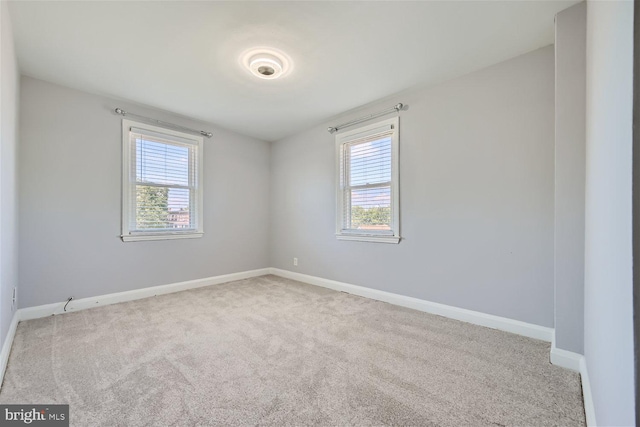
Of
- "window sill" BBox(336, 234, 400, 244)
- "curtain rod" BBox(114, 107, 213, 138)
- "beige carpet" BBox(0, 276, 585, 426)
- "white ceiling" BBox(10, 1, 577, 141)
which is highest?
"white ceiling" BBox(10, 1, 577, 141)

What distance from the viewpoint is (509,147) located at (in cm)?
241

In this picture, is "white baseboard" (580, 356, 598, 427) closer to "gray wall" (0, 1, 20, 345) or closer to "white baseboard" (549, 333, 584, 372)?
"white baseboard" (549, 333, 584, 372)

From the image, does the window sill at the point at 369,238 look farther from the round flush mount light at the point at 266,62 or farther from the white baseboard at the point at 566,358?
the round flush mount light at the point at 266,62

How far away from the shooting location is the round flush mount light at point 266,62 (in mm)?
2299

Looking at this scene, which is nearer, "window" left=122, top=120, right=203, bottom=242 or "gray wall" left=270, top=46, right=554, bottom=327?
"gray wall" left=270, top=46, right=554, bottom=327

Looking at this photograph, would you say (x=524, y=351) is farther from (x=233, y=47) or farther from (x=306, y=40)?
(x=233, y=47)

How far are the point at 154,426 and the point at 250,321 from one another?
4.43 feet

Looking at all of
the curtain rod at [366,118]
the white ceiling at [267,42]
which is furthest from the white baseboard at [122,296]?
the curtain rod at [366,118]

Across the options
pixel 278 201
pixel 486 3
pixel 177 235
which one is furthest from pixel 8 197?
pixel 486 3

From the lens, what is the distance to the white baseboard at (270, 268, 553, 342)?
225 cm

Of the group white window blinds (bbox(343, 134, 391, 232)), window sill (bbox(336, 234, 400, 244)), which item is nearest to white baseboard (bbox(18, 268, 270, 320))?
window sill (bbox(336, 234, 400, 244))

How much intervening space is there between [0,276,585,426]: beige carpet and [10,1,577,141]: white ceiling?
8.12 feet

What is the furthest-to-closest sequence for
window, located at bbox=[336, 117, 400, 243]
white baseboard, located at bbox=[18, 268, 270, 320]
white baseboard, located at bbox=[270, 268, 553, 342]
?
window, located at bbox=[336, 117, 400, 243]
white baseboard, located at bbox=[18, 268, 270, 320]
white baseboard, located at bbox=[270, 268, 553, 342]

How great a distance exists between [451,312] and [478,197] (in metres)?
1.20
